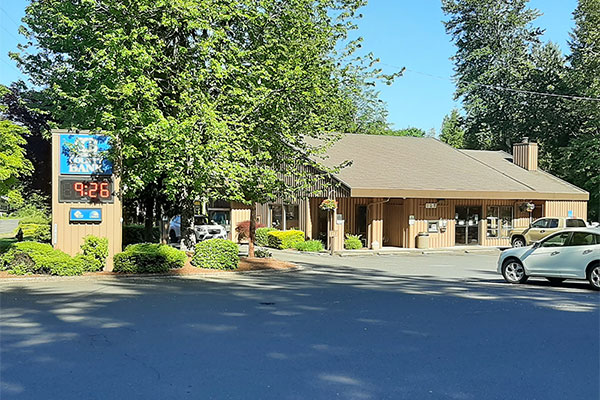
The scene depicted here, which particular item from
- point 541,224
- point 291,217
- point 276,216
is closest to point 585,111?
point 541,224

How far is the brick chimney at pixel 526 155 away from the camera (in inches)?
1549

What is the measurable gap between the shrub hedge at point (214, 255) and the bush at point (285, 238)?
36.0ft

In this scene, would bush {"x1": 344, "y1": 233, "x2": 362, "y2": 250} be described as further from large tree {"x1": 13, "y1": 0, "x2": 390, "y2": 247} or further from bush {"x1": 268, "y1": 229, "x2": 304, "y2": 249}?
large tree {"x1": 13, "y1": 0, "x2": 390, "y2": 247}

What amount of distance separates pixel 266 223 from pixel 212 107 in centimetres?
1778

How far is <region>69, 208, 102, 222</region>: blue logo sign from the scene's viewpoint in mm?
16719

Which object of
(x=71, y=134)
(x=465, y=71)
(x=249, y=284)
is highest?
(x=465, y=71)

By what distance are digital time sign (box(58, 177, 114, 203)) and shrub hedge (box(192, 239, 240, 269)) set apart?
3.17 metres

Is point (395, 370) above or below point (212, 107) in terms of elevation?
below

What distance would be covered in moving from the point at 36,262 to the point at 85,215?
1934 mm

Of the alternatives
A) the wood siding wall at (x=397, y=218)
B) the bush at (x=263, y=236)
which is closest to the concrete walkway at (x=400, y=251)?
the wood siding wall at (x=397, y=218)

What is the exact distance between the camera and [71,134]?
16938mm

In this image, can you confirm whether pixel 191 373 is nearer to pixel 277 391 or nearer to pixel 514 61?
pixel 277 391

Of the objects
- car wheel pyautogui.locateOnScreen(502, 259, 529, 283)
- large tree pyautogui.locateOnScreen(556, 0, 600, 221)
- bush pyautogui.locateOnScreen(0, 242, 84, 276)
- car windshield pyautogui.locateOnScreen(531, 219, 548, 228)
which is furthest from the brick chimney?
bush pyautogui.locateOnScreen(0, 242, 84, 276)

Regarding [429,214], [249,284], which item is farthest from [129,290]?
[429,214]
